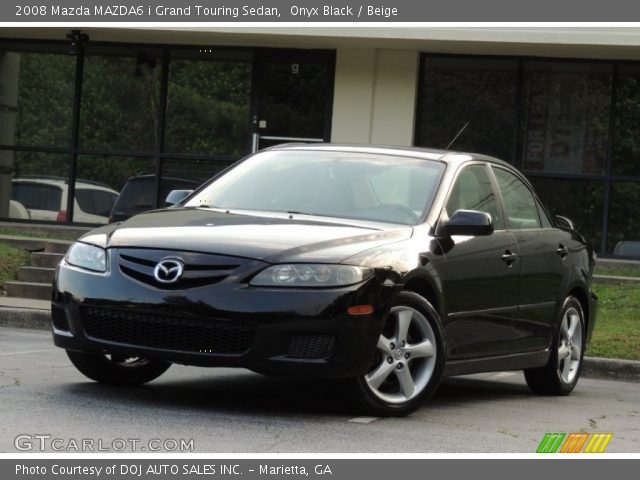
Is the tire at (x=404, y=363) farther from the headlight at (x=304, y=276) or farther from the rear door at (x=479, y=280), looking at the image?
the headlight at (x=304, y=276)

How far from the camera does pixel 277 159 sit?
8867mm

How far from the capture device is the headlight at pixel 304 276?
705 cm

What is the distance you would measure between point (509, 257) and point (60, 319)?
2.84 m

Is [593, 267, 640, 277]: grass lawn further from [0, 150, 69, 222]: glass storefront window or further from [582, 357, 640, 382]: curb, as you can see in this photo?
[0, 150, 69, 222]: glass storefront window

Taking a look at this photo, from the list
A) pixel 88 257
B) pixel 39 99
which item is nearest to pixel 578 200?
pixel 39 99

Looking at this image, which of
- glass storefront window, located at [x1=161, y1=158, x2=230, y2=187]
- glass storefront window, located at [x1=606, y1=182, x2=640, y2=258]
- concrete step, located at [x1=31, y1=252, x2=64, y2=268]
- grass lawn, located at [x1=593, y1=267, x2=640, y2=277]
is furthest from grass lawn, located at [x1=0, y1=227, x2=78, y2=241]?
glass storefront window, located at [x1=606, y1=182, x2=640, y2=258]

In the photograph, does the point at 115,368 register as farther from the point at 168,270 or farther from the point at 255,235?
the point at 255,235

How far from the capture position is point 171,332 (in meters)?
7.18

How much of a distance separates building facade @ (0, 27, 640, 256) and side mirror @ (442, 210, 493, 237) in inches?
379

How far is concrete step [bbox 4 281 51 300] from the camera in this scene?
14.9 meters

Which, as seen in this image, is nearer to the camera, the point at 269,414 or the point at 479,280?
the point at 269,414

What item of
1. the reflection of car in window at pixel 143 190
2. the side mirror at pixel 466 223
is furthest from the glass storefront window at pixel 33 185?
the side mirror at pixel 466 223
